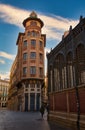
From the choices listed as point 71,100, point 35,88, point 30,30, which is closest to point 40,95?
point 35,88

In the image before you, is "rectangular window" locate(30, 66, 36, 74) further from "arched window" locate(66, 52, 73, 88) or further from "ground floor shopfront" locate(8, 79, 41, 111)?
"arched window" locate(66, 52, 73, 88)

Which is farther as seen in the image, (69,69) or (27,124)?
(27,124)

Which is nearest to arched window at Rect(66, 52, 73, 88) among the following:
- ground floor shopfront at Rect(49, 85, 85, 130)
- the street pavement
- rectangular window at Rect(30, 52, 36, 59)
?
ground floor shopfront at Rect(49, 85, 85, 130)

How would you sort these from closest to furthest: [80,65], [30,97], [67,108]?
[80,65], [67,108], [30,97]

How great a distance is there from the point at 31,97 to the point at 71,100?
27391mm

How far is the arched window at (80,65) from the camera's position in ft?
50.7

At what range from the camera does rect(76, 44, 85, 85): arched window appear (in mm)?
15453

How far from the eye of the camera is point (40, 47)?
47.0 metres

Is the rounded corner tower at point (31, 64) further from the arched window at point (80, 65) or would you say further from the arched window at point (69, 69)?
the arched window at point (80, 65)

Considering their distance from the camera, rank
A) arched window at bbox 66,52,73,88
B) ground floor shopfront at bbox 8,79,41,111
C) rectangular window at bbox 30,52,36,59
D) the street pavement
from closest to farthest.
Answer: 1. the street pavement
2. arched window at bbox 66,52,73,88
3. ground floor shopfront at bbox 8,79,41,111
4. rectangular window at bbox 30,52,36,59

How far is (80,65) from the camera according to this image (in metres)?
15.9

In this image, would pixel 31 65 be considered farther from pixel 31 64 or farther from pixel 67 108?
pixel 67 108

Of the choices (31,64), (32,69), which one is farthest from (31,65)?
(32,69)

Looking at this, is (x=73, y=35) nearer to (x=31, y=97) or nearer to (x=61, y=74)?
(x=61, y=74)
